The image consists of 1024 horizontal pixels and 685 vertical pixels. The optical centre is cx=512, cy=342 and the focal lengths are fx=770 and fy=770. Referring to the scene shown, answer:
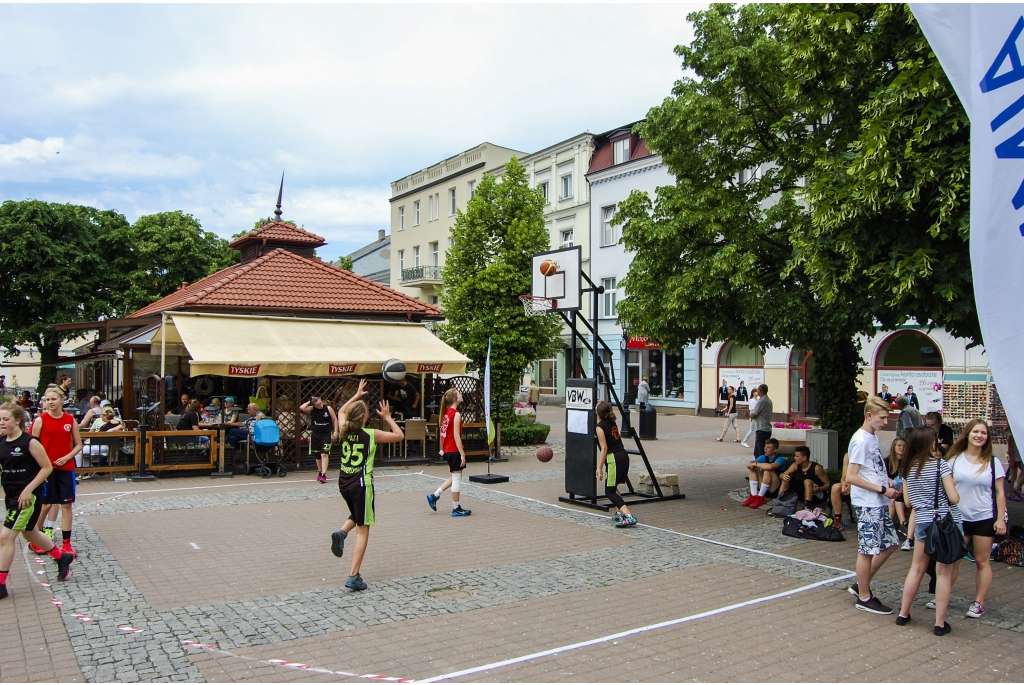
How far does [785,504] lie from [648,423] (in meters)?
12.6

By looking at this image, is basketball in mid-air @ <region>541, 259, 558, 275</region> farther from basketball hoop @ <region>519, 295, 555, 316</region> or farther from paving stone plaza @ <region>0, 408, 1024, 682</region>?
paving stone plaza @ <region>0, 408, 1024, 682</region>

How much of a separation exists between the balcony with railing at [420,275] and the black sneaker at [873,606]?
40484 mm

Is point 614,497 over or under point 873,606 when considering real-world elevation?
over

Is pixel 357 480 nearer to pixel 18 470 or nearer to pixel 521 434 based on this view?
pixel 18 470

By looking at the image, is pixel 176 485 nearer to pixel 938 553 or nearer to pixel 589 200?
pixel 938 553

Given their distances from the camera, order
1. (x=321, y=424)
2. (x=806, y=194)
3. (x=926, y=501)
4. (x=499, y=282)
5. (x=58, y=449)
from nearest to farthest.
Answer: (x=926, y=501) < (x=58, y=449) < (x=806, y=194) < (x=321, y=424) < (x=499, y=282)

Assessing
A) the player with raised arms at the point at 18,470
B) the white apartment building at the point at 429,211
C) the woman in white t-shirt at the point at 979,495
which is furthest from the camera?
the white apartment building at the point at 429,211

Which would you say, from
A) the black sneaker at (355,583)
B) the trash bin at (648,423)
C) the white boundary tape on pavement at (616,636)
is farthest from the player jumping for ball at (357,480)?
the trash bin at (648,423)

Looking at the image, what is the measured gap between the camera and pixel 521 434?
20594 millimetres

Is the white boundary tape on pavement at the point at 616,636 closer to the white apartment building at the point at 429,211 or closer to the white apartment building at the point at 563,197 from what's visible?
the white apartment building at the point at 563,197

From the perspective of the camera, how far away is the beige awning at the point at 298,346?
15062mm

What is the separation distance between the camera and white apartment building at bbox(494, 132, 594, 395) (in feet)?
124

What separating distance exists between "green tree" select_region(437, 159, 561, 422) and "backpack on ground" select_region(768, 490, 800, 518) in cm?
897

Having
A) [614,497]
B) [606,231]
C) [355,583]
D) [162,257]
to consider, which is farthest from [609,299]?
[355,583]
